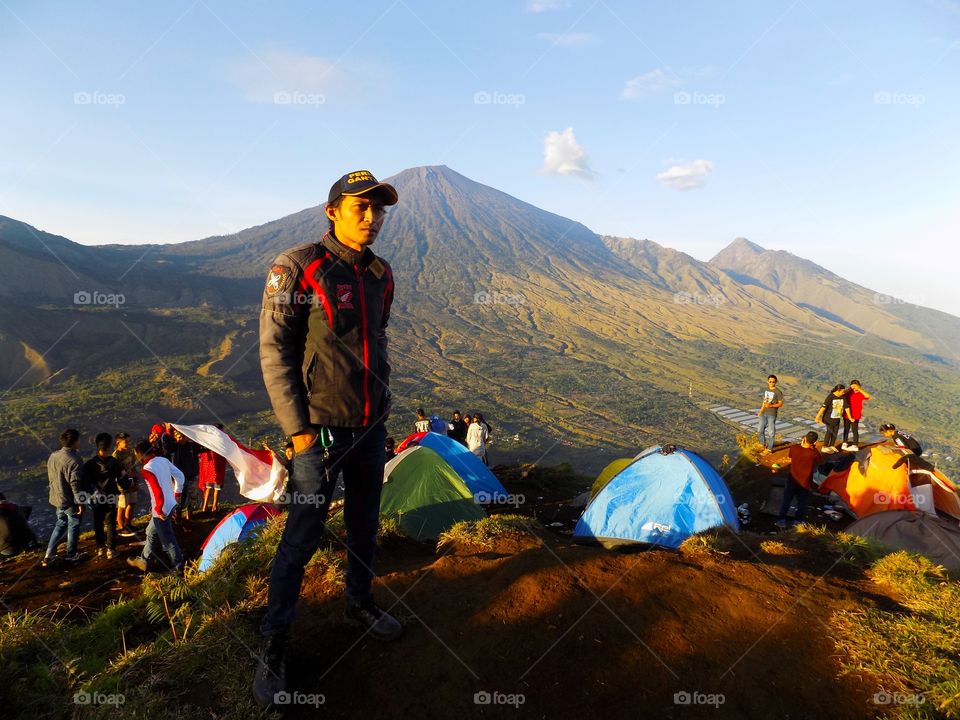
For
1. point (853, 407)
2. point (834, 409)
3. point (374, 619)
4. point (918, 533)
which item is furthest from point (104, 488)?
point (853, 407)

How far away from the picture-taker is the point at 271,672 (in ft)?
8.33

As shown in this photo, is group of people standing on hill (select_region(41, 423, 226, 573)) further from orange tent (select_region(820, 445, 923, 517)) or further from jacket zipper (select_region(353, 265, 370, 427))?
orange tent (select_region(820, 445, 923, 517))

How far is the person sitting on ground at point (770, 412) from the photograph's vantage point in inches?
483

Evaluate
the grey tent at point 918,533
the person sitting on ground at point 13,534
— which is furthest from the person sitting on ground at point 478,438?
the person sitting on ground at point 13,534

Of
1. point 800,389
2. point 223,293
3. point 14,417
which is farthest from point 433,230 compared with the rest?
point 14,417

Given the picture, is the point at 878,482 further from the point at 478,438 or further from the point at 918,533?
the point at 478,438

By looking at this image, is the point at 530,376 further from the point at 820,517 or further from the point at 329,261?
the point at 329,261

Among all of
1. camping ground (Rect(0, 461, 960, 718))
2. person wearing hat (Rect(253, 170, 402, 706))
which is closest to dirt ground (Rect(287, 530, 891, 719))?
camping ground (Rect(0, 461, 960, 718))

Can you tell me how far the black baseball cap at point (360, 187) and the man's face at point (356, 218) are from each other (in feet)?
0.14

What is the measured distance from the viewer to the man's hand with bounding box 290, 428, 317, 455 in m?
2.52

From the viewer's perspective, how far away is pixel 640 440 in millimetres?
59156

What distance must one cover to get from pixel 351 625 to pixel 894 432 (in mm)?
11898

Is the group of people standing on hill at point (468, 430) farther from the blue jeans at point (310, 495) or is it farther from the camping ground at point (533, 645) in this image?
the blue jeans at point (310, 495)

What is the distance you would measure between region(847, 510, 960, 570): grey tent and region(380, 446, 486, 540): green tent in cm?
607
